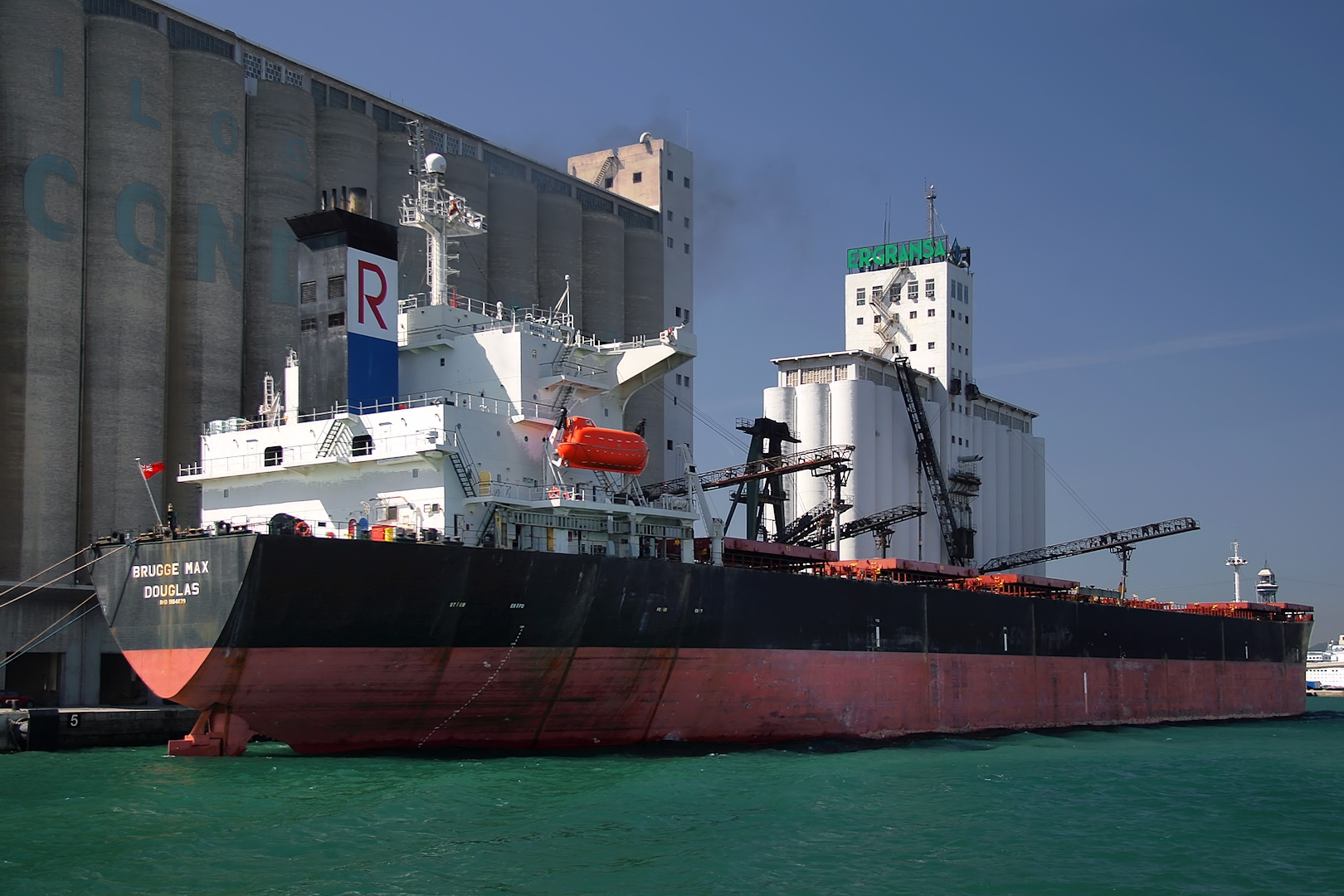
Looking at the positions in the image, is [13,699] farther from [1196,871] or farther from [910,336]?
[910,336]

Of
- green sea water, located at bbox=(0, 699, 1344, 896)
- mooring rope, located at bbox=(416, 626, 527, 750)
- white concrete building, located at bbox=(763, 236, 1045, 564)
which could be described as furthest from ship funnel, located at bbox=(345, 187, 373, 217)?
white concrete building, located at bbox=(763, 236, 1045, 564)

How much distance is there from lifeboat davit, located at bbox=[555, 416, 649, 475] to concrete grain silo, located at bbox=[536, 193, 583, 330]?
25244 mm

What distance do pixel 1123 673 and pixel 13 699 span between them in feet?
83.9

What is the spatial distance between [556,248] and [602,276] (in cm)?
253

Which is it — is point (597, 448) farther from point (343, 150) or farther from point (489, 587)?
point (343, 150)

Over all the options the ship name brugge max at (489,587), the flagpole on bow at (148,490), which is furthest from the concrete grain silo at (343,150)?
the ship name brugge max at (489,587)

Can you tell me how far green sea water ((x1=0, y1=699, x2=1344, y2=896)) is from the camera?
12945 mm

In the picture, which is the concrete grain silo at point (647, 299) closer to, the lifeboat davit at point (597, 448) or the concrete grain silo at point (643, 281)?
the concrete grain silo at point (643, 281)

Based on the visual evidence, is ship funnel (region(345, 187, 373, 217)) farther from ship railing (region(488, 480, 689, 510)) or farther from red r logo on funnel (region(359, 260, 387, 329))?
ship railing (region(488, 480, 689, 510))

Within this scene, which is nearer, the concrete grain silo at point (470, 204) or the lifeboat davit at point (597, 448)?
the lifeboat davit at point (597, 448)

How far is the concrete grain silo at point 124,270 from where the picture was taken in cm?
3116

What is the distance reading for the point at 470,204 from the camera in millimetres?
43375

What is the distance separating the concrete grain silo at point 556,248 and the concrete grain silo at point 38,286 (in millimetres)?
18641

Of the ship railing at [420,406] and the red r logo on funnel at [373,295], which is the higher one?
the red r logo on funnel at [373,295]
